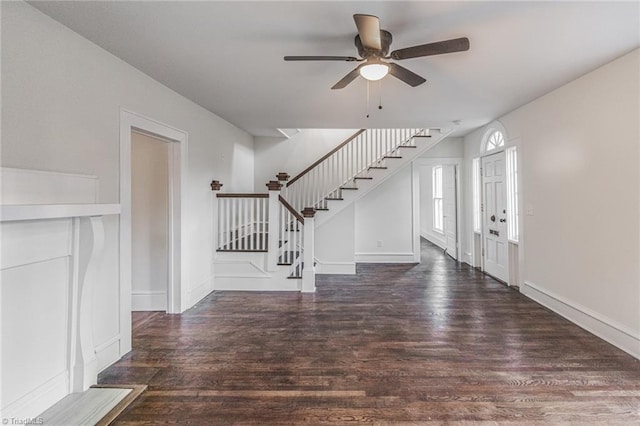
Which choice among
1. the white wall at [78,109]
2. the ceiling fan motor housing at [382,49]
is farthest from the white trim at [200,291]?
the ceiling fan motor housing at [382,49]

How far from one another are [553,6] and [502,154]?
3134 mm

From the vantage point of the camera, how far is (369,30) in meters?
1.85

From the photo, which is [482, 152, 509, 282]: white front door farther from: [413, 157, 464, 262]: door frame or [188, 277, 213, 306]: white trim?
[188, 277, 213, 306]: white trim

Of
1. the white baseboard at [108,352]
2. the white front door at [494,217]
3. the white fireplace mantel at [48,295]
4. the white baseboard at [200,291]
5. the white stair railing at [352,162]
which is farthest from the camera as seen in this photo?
the white stair railing at [352,162]

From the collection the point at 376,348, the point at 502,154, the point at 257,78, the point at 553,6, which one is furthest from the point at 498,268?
the point at 257,78

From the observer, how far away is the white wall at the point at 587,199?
264cm

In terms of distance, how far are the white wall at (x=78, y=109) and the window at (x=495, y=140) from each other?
Answer: 15.0ft

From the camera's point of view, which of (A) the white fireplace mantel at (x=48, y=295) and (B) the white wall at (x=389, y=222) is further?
(B) the white wall at (x=389, y=222)

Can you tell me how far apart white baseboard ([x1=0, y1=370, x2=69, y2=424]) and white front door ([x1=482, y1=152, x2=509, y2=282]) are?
5.32m

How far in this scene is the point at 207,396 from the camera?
2.11 m

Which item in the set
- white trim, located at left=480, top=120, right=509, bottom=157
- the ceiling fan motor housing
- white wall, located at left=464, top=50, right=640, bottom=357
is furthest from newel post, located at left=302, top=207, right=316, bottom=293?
white trim, located at left=480, top=120, right=509, bottom=157

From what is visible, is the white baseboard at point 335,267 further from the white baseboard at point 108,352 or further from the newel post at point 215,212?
the white baseboard at point 108,352

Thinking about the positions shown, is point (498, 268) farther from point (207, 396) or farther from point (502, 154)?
point (207, 396)

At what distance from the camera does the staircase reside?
177 inches
